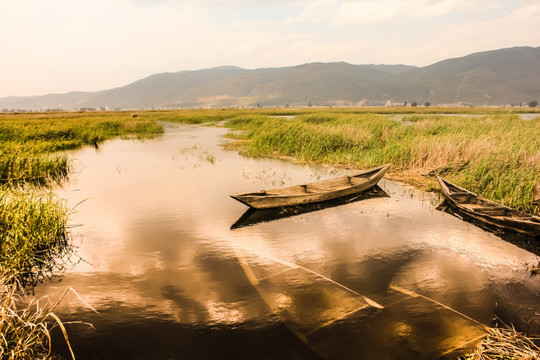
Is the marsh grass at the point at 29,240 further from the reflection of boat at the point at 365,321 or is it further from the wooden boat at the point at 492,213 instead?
the wooden boat at the point at 492,213

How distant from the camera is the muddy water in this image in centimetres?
563

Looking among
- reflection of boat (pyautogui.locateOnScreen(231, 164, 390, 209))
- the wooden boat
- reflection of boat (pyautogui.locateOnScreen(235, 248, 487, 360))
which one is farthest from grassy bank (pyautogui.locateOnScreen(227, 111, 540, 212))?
reflection of boat (pyautogui.locateOnScreen(235, 248, 487, 360))

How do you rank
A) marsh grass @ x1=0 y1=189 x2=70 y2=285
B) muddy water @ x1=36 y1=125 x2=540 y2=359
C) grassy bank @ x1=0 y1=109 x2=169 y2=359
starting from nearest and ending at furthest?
1. grassy bank @ x1=0 y1=109 x2=169 y2=359
2. muddy water @ x1=36 y1=125 x2=540 y2=359
3. marsh grass @ x1=0 y1=189 x2=70 y2=285

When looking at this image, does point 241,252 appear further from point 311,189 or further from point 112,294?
point 311,189

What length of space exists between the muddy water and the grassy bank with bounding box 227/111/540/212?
104 inches

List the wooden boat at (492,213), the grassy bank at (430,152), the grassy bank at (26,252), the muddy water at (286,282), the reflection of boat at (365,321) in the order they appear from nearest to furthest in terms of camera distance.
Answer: the grassy bank at (26,252), the reflection of boat at (365,321), the muddy water at (286,282), the wooden boat at (492,213), the grassy bank at (430,152)

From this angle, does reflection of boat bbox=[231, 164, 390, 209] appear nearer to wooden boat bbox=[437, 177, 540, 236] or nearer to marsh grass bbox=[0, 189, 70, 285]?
wooden boat bbox=[437, 177, 540, 236]

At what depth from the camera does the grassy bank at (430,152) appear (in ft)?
42.4

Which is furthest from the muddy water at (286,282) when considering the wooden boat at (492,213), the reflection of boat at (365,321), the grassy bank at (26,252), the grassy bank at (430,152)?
the grassy bank at (430,152)

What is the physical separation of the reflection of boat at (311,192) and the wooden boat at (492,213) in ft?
11.2

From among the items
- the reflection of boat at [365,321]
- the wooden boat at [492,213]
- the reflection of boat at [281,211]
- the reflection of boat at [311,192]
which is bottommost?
the reflection of boat at [365,321]

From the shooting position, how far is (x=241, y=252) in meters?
9.10

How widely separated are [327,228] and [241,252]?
3.49 meters

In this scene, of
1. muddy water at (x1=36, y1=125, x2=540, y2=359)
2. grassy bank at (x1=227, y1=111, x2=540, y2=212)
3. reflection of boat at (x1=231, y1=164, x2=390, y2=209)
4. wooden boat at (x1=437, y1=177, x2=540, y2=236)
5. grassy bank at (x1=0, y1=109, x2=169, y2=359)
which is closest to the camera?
grassy bank at (x1=0, y1=109, x2=169, y2=359)
